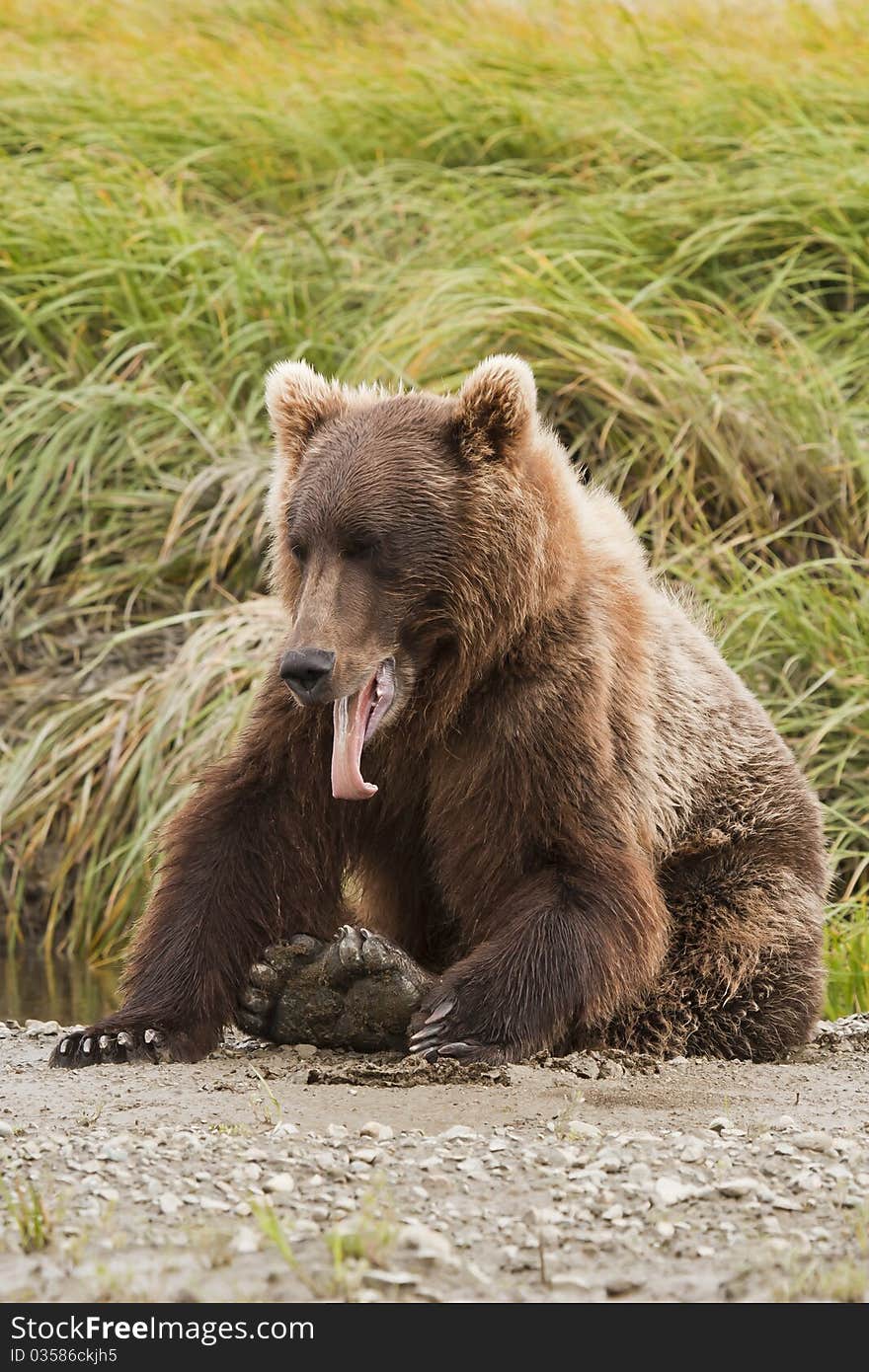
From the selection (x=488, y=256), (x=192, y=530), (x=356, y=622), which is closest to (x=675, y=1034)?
(x=356, y=622)

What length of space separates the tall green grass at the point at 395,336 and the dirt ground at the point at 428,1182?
8.00ft

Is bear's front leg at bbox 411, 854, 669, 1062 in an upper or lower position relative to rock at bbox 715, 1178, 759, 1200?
upper

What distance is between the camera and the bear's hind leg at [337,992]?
4.67m

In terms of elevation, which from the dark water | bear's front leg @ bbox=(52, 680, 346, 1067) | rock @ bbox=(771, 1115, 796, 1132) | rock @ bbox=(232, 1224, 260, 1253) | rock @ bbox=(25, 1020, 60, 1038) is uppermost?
bear's front leg @ bbox=(52, 680, 346, 1067)

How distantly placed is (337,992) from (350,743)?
25.5 inches

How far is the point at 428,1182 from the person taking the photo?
3.46 meters

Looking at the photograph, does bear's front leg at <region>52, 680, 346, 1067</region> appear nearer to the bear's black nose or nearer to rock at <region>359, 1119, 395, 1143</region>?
the bear's black nose

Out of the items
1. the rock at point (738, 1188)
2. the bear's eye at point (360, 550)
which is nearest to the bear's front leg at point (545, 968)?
the bear's eye at point (360, 550)

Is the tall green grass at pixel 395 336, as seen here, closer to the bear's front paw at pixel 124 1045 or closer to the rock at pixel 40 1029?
the rock at pixel 40 1029

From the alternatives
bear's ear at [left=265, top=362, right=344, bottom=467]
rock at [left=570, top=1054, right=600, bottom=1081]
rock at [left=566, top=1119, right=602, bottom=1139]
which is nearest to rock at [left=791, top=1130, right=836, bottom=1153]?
rock at [left=566, top=1119, right=602, bottom=1139]

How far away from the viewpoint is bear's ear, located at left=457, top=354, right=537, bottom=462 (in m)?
4.70

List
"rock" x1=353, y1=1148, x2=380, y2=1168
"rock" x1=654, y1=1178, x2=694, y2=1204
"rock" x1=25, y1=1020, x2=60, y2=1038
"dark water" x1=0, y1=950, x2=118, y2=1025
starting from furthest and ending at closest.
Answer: "dark water" x1=0, y1=950, x2=118, y2=1025, "rock" x1=25, y1=1020, x2=60, y2=1038, "rock" x1=353, y1=1148, x2=380, y2=1168, "rock" x1=654, y1=1178, x2=694, y2=1204

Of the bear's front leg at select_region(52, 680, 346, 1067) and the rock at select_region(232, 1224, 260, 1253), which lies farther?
the bear's front leg at select_region(52, 680, 346, 1067)

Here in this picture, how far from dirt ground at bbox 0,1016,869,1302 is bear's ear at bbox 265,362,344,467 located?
5.16 ft
